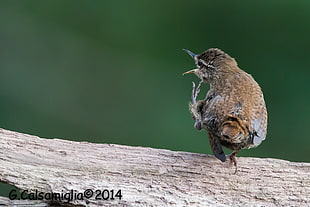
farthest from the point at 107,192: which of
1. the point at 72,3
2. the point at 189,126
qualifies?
the point at 72,3

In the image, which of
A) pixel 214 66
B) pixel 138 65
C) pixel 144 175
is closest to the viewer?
pixel 144 175

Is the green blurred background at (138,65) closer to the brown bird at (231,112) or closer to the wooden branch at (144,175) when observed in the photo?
the brown bird at (231,112)

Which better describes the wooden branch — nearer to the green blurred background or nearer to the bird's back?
the bird's back

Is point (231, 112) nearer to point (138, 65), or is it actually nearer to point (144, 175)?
point (144, 175)

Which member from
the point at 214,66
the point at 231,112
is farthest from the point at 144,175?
the point at 214,66

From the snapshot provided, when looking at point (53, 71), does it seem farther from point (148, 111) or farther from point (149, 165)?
point (149, 165)

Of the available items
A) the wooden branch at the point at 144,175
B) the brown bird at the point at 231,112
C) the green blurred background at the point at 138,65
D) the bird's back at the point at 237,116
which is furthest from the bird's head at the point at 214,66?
the green blurred background at the point at 138,65
